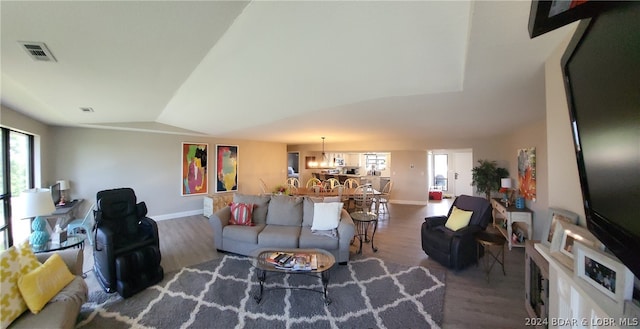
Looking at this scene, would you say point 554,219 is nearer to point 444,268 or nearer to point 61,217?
point 444,268

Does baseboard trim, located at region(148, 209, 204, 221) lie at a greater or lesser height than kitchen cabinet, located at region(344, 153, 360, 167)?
lesser

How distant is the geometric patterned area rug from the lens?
227 centimetres

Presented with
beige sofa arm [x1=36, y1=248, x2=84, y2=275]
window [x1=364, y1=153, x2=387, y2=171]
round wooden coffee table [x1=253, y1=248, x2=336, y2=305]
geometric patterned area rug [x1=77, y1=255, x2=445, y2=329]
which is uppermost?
window [x1=364, y1=153, x2=387, y2=171]

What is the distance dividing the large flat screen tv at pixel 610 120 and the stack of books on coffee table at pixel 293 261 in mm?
2244

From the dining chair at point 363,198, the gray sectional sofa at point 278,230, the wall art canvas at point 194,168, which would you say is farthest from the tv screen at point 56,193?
the dining chair at point 363,198

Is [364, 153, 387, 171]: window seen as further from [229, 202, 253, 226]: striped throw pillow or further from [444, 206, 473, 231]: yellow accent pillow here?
[229, 202, 253, 226]: striped throw pillow

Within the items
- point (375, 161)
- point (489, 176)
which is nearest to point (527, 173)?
point (489, 176)

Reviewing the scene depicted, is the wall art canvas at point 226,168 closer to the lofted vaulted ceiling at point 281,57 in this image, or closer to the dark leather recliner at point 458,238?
the lofted vaulted ceiling at point 281,57

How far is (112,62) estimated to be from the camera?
198cm

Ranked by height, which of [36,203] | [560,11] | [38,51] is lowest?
[36,203]

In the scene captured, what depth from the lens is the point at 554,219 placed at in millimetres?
1657

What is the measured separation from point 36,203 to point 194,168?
3.89 metres

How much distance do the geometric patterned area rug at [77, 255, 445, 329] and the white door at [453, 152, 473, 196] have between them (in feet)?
25.7

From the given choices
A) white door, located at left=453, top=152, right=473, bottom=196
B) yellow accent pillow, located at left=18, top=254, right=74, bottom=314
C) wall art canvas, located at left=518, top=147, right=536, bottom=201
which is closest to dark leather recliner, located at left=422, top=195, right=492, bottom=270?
wall art canvas, located at left=518, top=147, right=536, bottom=201
